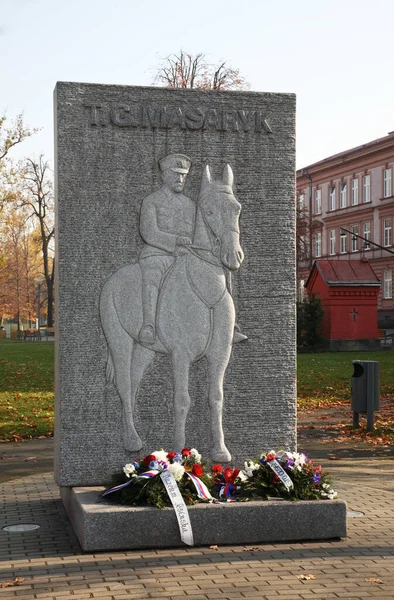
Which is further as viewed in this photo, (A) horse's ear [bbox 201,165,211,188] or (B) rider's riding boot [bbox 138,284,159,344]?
(A) horse's ear [bbox 201,165,211,188]

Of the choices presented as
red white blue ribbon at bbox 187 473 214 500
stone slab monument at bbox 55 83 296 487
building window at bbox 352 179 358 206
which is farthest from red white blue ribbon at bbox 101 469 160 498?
building window at bbox 352 179 358 206

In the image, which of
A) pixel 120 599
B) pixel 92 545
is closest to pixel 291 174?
pixel 92 545

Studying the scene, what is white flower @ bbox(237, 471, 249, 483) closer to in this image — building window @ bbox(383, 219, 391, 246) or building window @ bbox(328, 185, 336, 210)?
building window @ bbox(383, 219, 391, 246)

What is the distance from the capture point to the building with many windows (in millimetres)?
70000

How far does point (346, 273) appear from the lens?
142 feet

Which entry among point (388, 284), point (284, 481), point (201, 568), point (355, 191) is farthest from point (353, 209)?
point (201, 568)

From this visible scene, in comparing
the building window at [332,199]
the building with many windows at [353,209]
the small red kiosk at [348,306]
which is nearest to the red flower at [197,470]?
the small red kiosk at [348,306]

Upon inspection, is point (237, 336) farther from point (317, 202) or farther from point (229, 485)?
point (317, 202)

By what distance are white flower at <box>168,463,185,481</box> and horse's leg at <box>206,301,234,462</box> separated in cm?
114

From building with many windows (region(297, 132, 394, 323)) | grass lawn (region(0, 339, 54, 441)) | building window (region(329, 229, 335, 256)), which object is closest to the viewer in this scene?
grass lawn (region(0, 339, 54, 441))

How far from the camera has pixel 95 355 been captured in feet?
27.0

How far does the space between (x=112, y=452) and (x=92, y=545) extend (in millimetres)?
1358

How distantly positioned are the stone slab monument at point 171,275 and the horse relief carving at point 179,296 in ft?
0.04

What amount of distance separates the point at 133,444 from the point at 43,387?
14.6m
